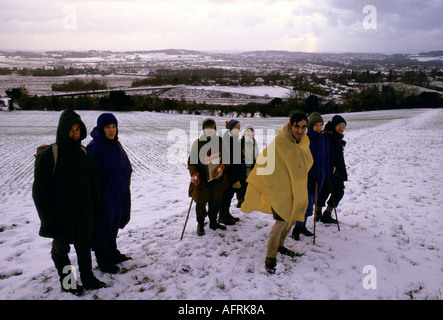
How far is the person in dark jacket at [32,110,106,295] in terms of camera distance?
3.30 metres

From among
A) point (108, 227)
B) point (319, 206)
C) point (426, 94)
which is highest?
point (426, 94)

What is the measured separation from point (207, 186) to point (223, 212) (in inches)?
41.3

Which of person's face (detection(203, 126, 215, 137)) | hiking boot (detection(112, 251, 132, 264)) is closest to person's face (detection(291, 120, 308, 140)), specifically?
person's face (detection(203, 126, 215, 137))

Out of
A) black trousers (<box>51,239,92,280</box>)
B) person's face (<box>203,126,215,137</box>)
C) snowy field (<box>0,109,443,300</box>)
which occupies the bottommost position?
snowy field (<box>0,109,443,300</box>)

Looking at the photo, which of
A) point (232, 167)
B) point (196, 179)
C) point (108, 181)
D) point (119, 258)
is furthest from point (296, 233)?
point (108, 181)

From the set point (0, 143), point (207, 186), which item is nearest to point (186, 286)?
point (207, 186)

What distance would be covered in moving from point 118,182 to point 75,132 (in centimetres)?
100

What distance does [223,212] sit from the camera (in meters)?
6.12

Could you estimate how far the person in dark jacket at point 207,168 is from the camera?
5.20 m

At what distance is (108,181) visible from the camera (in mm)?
4051

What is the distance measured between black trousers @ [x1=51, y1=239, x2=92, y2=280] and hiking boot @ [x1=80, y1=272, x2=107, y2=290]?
54mm

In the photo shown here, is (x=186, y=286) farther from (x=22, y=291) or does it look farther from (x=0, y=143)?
(x=0, y=143)

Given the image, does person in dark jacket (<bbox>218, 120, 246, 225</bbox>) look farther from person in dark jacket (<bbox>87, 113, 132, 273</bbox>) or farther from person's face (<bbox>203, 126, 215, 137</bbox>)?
person in dark jacket (<bbox>87, 113, 132, 273</bbox>)

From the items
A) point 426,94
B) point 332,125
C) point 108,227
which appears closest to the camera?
point 108,227
